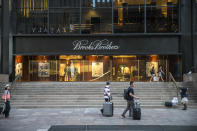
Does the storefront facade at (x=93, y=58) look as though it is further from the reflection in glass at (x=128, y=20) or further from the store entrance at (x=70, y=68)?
the reflection in glass at (x=128, y=20)

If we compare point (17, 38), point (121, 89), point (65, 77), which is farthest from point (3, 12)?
point (121, 89)

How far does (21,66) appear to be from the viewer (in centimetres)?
3191

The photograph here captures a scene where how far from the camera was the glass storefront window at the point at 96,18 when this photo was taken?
1221 inches

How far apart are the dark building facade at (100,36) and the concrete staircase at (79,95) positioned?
579 cm

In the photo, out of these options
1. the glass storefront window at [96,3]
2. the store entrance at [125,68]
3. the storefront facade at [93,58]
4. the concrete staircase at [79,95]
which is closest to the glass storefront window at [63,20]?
the storefront facade at [93,58]

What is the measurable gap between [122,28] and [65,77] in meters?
7.61

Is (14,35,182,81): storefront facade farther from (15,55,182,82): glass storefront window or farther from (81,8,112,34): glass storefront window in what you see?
(81,8,112,34): glass storefront window

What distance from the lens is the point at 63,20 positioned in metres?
31.3

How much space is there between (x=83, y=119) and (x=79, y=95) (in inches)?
297

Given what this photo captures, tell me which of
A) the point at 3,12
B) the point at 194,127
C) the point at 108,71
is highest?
the point at 3,12

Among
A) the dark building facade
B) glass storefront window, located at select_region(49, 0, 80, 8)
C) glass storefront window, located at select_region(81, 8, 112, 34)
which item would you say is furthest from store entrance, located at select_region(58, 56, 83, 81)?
glass storefront window, located at select_region(49, 0, 80, 8)

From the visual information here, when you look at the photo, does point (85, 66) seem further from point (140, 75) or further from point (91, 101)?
point (91, 101)

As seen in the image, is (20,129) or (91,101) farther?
(91,101)

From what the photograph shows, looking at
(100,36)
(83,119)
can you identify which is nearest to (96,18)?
(100,36)
